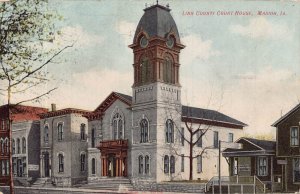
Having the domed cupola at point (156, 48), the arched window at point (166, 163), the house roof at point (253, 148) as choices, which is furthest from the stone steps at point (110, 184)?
the house roof at point (253, 148)

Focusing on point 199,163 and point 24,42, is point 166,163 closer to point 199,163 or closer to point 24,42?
point 199,163

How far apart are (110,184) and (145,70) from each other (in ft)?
9.21

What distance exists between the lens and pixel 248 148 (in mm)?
13984

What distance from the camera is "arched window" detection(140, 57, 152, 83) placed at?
1418 centimetres

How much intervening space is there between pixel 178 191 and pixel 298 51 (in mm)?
3776

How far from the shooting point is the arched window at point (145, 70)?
14180mm

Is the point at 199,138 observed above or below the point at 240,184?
above

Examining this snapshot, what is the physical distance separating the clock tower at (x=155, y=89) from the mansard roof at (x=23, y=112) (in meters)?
2.34

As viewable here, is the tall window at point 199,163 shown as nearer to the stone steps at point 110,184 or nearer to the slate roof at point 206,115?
the slate roof at point 206,115

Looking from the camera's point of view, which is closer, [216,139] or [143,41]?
[143,41]

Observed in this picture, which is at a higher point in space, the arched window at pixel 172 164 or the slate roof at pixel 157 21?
the slate roof at pixel 157 21

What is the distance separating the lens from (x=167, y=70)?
14.4 meters

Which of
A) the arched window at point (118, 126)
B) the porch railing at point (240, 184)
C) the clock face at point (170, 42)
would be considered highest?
the clock face at point (170, 42)

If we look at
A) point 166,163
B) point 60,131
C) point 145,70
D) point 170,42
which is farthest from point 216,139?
point 60,131
